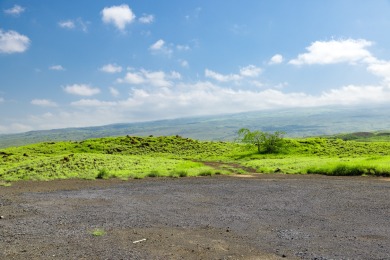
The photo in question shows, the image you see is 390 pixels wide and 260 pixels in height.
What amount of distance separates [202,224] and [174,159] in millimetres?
53363

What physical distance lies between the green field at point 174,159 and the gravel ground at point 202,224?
13.7 m

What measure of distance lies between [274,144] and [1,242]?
76.2 metres

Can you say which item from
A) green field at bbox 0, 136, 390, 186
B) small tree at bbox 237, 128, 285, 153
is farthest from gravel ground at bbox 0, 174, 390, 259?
small tree at bbox 237, 128, 285, 153

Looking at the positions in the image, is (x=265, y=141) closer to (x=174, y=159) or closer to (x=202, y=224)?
(x=174, y=159)

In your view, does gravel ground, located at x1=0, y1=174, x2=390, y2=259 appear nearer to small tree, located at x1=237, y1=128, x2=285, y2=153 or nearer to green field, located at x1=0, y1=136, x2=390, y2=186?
green field, located at x1=0, y1=136, x2=390, y2=186

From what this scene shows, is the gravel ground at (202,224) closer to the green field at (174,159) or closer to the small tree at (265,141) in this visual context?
the green field at (174,159)

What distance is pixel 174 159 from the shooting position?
2692 inches

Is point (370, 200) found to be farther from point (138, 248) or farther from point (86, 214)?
point (86, 214)

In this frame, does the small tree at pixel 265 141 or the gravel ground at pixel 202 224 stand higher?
the gravel ground at pixel 202 224

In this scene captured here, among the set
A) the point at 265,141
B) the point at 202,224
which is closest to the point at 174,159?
the point at 265,141

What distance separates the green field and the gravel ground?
13.7 metres

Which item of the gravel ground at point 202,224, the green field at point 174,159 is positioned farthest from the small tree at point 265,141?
the gravel ground at point 202,224

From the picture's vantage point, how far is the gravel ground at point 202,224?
11562 millimetres

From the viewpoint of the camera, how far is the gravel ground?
1156 cm
